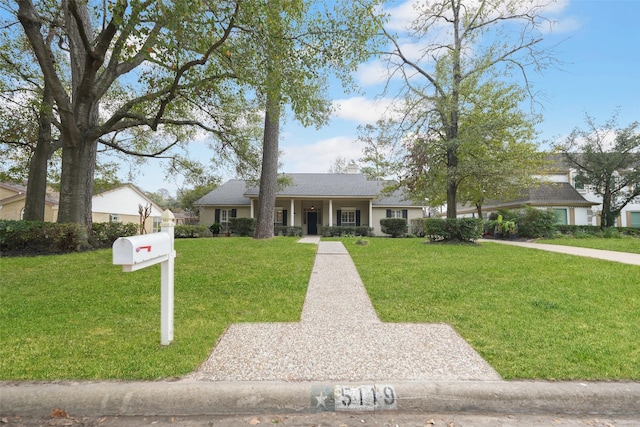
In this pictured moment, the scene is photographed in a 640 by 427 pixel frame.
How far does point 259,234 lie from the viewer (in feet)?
49.0

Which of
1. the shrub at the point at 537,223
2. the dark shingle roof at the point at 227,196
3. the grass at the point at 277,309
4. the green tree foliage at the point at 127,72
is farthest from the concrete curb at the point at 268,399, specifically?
the dark shingle roof at the point at 227,196

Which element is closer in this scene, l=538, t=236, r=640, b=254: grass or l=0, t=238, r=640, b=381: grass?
l=0, t=238, r=640, b=381: grass

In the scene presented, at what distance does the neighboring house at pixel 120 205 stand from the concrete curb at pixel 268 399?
23.7 metres

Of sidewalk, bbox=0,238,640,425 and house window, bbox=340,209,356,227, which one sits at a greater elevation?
house window, bbox=340,209,356,227

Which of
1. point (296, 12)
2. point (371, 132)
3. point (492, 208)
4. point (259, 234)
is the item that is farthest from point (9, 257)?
point (492, 208)

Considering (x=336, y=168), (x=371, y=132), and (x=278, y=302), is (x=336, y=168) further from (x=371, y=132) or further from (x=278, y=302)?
(x=278, y=302)

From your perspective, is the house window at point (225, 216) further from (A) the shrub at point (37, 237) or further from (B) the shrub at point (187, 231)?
(A) the shrub at point (37, 237)

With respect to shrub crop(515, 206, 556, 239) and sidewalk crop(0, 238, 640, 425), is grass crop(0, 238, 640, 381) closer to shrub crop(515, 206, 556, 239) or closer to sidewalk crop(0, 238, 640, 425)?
sidewalk crop(0, 238, 640, 425)

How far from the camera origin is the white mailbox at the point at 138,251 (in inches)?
95.7

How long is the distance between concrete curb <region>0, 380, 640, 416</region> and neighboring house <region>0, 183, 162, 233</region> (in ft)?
61.7

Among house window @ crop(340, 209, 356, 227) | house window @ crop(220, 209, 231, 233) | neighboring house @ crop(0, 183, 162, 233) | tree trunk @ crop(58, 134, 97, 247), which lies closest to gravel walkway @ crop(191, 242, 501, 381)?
tree trunk @ crop(58, 134, 97, 247)

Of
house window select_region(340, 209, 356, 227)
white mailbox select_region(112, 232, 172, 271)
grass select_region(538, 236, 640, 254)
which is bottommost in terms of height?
grass select_region(538, 236, 640, 254)

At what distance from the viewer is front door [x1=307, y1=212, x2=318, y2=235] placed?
23.2m

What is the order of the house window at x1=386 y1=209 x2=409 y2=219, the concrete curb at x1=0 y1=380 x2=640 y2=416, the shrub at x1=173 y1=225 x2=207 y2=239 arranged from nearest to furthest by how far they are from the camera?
the concrete curb at x1=0 y1=380 x2=640 y2=416, the shrub at x1=173 y1=225 x2=207 y2=239, the house window at x1=386 y1=209 x2=409 y2=219
